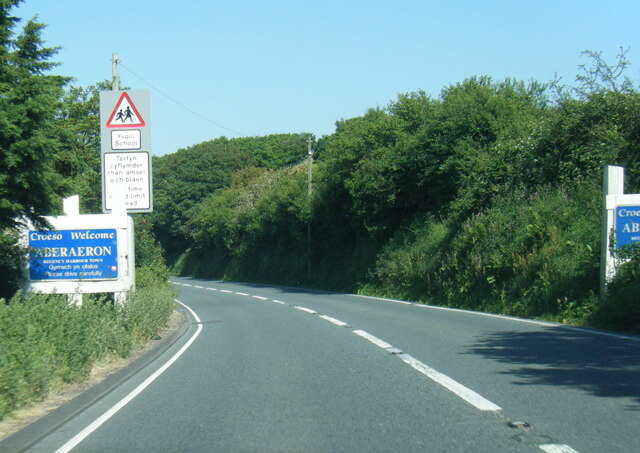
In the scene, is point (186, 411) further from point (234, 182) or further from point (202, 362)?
point (234, 182)

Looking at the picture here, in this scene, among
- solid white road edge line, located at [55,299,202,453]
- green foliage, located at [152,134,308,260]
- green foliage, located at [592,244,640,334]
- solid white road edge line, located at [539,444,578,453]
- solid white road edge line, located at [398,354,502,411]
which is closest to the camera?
solid white road edge line, located at [539,444,578,453]

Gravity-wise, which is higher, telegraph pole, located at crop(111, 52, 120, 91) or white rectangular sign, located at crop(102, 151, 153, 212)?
telegraph pole, located at crop(111, 52, 120, 91)

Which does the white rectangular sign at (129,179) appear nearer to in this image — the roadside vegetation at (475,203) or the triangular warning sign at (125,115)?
the triangular warning sign at (125,115)

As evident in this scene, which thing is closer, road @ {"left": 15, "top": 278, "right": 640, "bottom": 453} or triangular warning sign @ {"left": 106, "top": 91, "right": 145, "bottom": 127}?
road @ {"left": 15, "top": 278, "right": 640, "bottom": 453}

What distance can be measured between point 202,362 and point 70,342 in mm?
2693

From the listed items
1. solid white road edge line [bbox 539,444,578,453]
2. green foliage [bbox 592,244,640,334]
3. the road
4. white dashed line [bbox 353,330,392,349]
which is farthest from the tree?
green foliage [bbox 592,244,640,334]

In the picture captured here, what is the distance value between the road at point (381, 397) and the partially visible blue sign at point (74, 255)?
2842mm

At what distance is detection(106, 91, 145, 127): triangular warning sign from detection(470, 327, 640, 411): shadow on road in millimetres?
9102

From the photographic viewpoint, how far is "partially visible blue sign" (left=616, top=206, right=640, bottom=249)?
51.1 ft

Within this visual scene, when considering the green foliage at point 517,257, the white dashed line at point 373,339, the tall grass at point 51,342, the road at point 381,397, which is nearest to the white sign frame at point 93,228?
the tall grass at point 51,342

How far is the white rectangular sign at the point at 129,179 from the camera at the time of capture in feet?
53.2

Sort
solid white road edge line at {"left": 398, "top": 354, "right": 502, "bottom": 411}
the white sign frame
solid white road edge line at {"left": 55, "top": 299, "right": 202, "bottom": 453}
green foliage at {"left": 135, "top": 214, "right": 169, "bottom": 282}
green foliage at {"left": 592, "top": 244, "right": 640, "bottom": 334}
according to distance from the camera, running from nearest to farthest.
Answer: solid white road edge line at {"left": 55, "top": 299, "right": 202, "bottom": 453}
solid white road edge line at {"left": 398, "top": 354, "right": 502, "bottom": 411}
green foliage at {"left": 592, "top": 244, "right": 640, "bottom": 334}
the white sign frame
green foliage at {"left": 135, "top": 214, "right": 169, "bottom": 282}

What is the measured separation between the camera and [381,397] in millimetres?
8102

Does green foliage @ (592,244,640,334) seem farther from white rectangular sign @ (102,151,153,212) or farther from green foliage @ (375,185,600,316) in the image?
white rectangular sign @ (102,151,153,212)
